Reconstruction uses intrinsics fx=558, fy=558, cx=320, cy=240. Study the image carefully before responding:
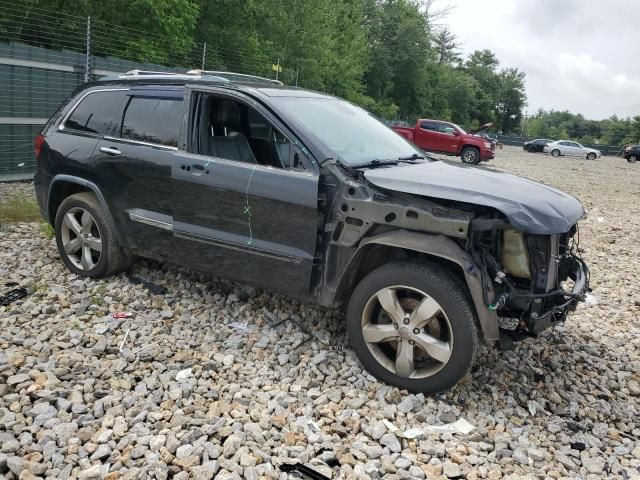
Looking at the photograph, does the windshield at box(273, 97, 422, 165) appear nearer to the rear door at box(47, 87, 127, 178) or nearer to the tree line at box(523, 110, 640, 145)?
the rear door at box(47, 87, 127, 178)

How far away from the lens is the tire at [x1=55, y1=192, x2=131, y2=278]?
15.9 ft

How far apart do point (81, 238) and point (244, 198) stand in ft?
6.44

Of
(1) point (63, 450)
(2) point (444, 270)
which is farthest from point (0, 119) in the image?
(2) point (444, 270)

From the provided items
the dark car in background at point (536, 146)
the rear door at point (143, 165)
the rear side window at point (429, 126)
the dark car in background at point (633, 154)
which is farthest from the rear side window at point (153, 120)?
the dark car in background at point (536, 146)

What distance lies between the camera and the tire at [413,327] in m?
3.29

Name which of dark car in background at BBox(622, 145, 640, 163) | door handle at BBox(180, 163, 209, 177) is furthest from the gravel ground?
dark car in background at BBox(622, 145, 640, 163)

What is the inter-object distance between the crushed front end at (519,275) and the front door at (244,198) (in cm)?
111

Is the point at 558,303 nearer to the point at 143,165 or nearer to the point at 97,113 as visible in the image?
the point at 143,165

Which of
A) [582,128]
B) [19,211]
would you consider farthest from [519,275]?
[582,128]

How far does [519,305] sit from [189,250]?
2413 mm

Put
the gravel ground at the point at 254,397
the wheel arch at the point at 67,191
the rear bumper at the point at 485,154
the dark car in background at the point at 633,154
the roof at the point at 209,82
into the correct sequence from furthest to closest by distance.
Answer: the dark car in background at the point at 633,154, the rear bumper at the point at 485,154, the wheel arch at the point at 67,191, the roof at the point at 209,82, the gravel ground at the point at 254,397

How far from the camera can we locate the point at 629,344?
15.2ft

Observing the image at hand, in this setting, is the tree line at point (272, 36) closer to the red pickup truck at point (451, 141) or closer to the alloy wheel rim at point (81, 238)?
the red pickup truck at point (451, 141)

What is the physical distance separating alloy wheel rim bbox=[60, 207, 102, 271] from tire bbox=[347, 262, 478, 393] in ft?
8.52
